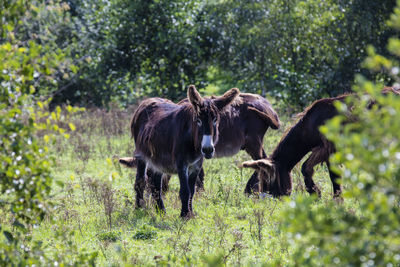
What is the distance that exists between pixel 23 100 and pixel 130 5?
1367 cm

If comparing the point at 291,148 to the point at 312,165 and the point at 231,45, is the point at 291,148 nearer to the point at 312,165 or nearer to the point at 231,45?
the point at 312,165

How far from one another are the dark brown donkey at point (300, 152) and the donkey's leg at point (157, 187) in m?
1.25

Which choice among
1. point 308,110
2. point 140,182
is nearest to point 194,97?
point 140,182

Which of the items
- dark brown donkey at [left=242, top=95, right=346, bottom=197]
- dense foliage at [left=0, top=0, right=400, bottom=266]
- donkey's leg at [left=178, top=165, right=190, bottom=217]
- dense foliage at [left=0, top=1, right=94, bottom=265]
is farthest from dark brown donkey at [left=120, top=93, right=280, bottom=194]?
dense foliage at [left=0, top=1, right=94, bottom=265]

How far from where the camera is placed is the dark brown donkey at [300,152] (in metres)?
8.16

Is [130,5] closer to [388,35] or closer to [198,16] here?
[198,16]

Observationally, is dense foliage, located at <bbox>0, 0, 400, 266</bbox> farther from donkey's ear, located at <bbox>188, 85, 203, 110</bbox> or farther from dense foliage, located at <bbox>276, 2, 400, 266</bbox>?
donkey's ear, located at <bbox>188, 85, 203, 110</bbox>

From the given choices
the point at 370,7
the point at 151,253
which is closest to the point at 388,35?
the point at 370,7

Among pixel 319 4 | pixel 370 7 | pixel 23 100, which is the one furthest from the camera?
pixel 319 4

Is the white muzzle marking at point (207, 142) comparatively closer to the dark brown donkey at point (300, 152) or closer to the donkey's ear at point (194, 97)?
the donkey's ear at point (194, 97)

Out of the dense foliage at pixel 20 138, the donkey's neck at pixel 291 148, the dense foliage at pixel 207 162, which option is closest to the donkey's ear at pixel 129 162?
the dense foliage at pixel 207 162

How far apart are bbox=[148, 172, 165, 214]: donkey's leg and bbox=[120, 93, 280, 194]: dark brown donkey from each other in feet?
3.79

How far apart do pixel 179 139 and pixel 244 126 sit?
2465mm

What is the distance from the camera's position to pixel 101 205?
319 inches
